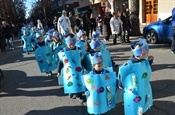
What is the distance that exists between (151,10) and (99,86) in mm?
19556

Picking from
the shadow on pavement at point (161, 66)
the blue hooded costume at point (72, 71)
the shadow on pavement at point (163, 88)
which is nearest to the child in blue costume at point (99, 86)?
the blue hooded costume at point (72, 71)

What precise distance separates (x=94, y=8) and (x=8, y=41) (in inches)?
909

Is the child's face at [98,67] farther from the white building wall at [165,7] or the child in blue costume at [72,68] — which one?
the white building wall at [165,7]

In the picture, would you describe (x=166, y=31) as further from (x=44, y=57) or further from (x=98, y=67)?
(x=98, y=67)

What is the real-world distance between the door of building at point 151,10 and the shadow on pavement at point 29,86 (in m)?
15.8

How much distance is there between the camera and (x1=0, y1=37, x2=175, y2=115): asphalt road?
558 cm

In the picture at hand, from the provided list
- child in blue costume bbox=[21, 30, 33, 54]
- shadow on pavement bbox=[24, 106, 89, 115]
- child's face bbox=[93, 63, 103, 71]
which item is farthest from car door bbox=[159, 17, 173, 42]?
child's face bbox=[93, 63, 103, 71]

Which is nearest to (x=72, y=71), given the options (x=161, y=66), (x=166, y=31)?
(x=161, y=66)

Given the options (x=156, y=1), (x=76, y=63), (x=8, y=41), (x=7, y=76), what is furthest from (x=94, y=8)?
(x=76, y=63)

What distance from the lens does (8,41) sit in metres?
17.9

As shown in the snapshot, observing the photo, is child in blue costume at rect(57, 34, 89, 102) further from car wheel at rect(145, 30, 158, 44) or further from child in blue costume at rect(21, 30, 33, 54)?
child in blue costume at rect(21, 30, 33, 54)

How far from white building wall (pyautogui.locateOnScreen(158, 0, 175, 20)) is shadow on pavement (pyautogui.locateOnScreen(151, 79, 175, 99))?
1438 cm

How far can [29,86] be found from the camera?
785 cm

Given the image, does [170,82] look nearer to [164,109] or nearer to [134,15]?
[164,109]
